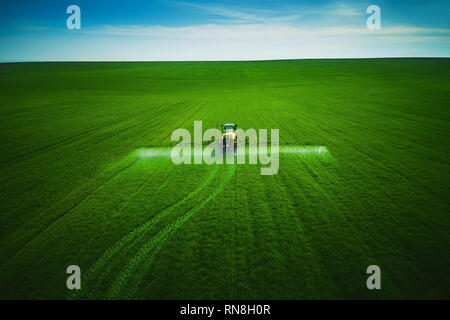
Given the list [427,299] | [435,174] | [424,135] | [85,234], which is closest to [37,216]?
[85,234]

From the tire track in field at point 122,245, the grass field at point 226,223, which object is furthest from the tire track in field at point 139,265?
the tire track in field at point 122,245

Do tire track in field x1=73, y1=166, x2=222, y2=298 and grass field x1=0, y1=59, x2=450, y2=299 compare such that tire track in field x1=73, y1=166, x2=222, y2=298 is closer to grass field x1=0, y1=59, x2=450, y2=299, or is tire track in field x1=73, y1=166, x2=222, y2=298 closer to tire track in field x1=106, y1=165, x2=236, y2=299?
grass field x1=0, y1=59, x2=450, y2=299

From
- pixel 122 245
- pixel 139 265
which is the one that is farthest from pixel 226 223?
pixel 122 245

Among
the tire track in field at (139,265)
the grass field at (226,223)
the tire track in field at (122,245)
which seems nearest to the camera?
the tire track in field at (139,265)

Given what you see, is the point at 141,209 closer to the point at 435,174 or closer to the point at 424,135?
the point at 435,174

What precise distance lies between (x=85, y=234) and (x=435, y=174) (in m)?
16.4

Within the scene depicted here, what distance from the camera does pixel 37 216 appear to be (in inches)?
359

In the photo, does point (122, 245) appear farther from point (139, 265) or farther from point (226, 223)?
point (226, 223)

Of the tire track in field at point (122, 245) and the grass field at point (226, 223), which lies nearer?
the grass field at point (226, 223)

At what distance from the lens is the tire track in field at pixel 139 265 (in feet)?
19.8

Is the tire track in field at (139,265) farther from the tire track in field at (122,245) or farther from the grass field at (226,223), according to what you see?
the tire track in field at (122,245)

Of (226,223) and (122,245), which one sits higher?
(226,223)

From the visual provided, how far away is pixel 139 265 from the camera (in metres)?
6.78

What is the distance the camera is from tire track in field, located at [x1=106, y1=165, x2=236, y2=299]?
6.02m
